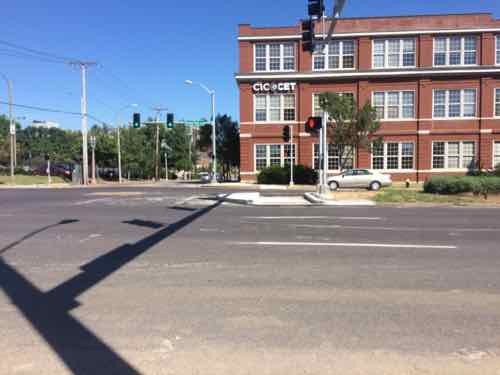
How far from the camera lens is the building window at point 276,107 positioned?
3644 cm

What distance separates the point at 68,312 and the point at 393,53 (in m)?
36.6

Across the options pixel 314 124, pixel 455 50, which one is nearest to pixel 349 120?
pixel 314 124

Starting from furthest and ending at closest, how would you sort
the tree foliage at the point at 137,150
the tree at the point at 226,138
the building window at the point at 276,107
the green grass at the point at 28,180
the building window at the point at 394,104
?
the tree foliage at the point at 137,150 → the tree at the point at 226,138 → the green grass at the point at 28,180 → the building window at the point at 276,107 → the building window at the point at 394,104

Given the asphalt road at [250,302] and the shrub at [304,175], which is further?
the shrub at [304,175]

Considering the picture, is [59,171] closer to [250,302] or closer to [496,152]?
[496,152]

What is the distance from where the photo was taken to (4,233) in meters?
9.64

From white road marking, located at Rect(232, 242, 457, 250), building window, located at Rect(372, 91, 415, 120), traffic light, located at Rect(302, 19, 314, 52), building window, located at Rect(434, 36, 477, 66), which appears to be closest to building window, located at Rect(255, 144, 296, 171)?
building window, located at Rect(372, 91, 415, 120)

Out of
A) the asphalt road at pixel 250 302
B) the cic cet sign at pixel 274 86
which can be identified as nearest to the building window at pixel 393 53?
the cic cet sign at pixel 274 86

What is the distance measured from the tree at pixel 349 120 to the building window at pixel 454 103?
9.85m

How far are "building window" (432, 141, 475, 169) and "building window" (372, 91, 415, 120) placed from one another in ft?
12.3

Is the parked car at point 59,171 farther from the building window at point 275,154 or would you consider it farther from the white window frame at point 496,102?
the white window frame at point 496,102

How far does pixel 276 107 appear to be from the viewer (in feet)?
120

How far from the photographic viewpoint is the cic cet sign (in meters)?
35.9

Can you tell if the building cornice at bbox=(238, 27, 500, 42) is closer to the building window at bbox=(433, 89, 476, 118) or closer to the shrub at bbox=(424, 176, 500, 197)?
the building window at bbox=(433, 89, 476, 118)
